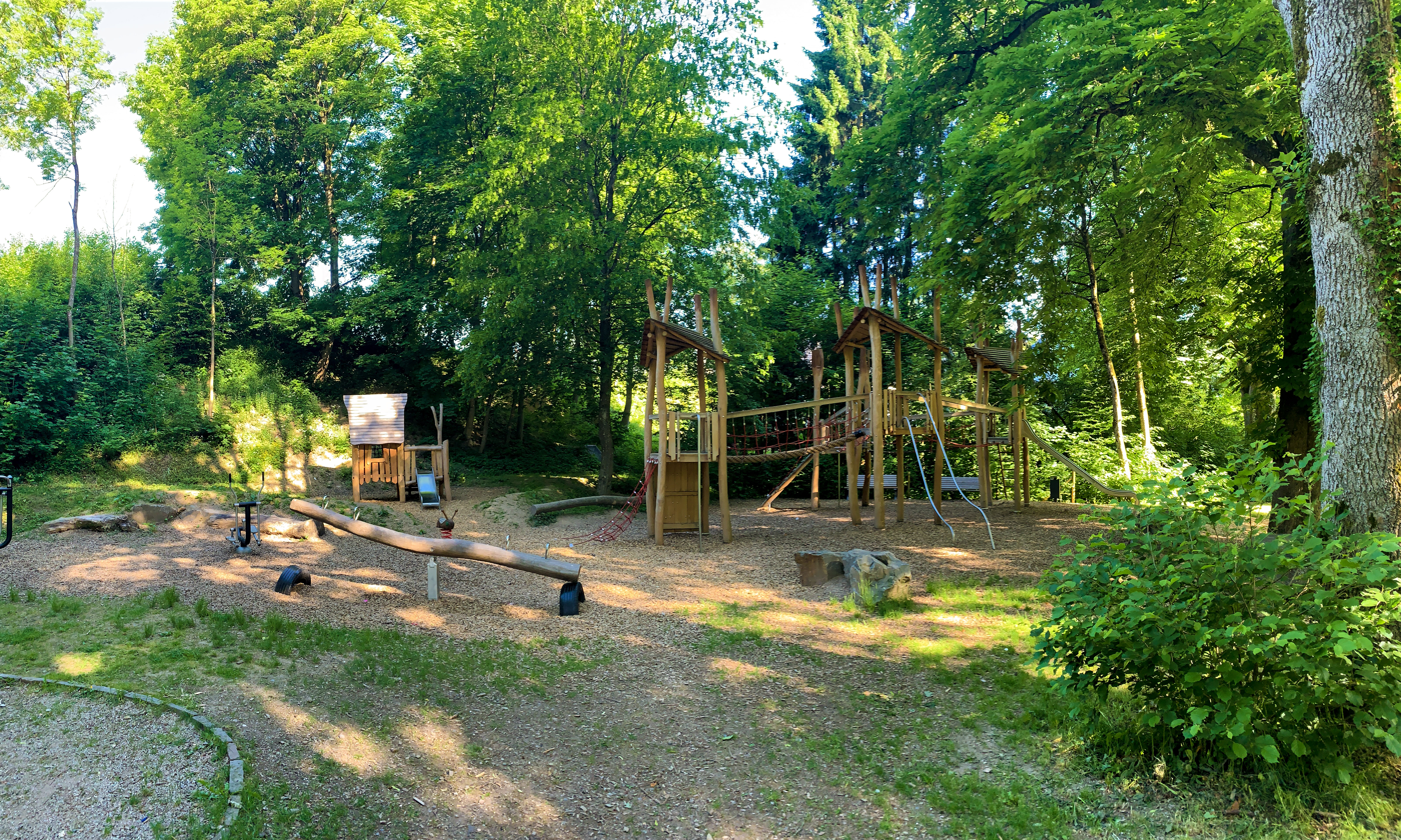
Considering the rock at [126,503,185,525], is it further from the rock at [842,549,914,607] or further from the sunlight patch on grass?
the rock at [842,549,914,607]

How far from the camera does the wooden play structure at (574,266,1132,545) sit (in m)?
13.1

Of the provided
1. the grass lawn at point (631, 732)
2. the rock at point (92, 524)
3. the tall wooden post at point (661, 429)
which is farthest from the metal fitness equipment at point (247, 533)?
the tall wooden post at point (661, 429)

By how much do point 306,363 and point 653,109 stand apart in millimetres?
13361

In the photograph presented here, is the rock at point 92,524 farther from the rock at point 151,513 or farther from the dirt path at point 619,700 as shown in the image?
the dirt path at point 619,700

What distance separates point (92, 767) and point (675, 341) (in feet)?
32.6

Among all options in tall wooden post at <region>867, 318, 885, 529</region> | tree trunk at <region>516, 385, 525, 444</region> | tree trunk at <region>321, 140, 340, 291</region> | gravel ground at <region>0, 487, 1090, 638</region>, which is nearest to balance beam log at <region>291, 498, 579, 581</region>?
gravel ground at <region>0, 487, 1090, 638</region>

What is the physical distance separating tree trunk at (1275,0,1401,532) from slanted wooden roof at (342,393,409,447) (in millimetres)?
15738

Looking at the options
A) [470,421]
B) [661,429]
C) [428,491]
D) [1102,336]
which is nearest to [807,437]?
[1102,336]

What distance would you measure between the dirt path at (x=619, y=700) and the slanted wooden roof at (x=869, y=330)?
4066 millimetres

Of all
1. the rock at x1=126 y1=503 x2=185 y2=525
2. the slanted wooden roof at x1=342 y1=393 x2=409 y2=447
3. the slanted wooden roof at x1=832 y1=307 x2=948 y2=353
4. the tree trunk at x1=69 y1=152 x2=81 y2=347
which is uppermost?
the tree trunk at x1=69 y1=152 x2=81 y2=347

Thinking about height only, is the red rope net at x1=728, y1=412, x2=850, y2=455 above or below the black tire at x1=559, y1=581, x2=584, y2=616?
above

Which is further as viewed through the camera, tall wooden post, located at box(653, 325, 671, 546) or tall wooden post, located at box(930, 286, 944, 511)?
tall wooden post, located at box(930, 286, 944, 511)

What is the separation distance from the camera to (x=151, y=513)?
11.6 m

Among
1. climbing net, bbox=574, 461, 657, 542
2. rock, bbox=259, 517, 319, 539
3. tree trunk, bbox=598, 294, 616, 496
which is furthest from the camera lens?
tree trunk, bbox=598, 294, 616, 496
